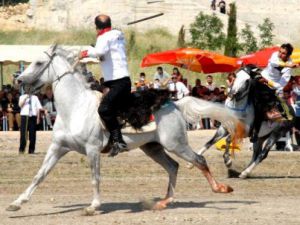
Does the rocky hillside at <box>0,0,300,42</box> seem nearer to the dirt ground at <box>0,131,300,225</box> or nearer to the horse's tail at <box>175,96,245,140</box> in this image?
the dirt ground at <box>0,131,300,225</box>

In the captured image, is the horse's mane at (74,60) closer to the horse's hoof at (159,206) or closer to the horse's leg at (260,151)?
the horse's hoof at (159,206)

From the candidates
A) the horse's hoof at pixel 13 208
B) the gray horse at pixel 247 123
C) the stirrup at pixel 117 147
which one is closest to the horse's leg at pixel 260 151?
the gray horse at pixel 247 123

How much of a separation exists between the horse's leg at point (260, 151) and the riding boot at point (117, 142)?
493cm

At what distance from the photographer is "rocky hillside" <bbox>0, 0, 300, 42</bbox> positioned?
6850cm

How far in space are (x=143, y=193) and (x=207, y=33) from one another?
4184 cm

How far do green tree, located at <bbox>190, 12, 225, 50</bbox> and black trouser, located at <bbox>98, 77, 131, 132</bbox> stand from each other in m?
42.6

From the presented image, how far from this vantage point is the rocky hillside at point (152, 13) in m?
68.5

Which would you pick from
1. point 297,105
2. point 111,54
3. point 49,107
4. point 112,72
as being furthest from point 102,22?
point 49,107

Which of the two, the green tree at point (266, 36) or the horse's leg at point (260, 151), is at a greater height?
the green tree at point (266, 36)

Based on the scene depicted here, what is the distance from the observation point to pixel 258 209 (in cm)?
1430

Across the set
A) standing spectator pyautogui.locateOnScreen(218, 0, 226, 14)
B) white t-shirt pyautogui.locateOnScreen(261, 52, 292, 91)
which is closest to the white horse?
white t-shirt pyautogui.locateOnScreen(261, 52, 292, 91)

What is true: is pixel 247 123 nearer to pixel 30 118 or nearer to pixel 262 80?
pixel 262 80

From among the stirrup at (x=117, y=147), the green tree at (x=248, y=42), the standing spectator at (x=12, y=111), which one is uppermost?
the stirrup at (x=117, y=147)

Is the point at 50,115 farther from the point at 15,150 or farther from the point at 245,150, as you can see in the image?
the point at 245,150
